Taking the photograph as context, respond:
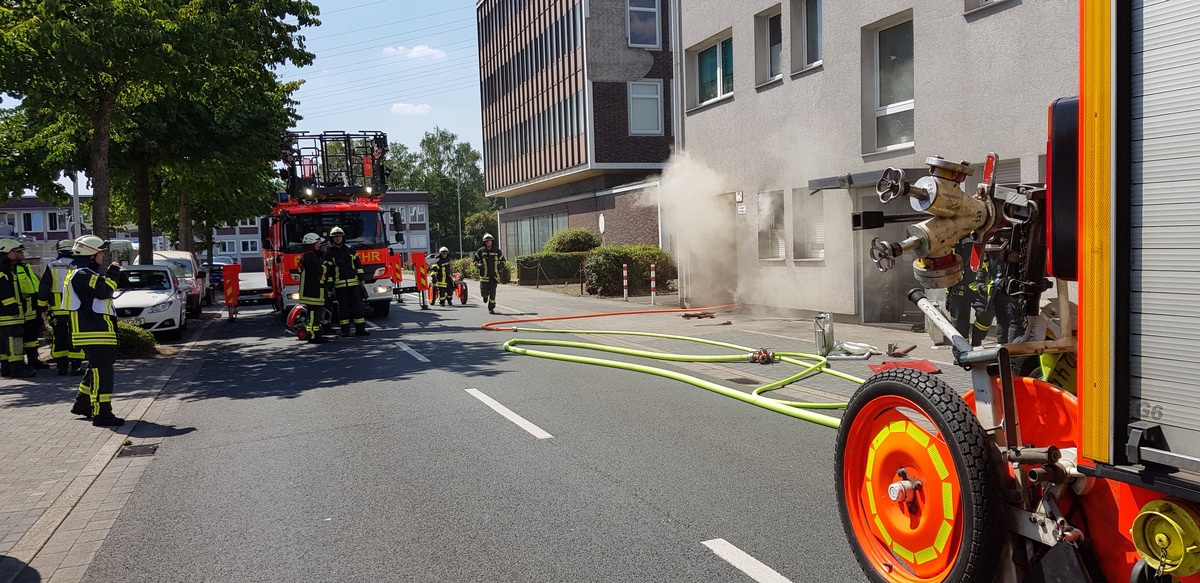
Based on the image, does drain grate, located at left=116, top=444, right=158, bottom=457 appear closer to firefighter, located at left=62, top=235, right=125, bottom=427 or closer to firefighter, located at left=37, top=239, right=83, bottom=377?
firefighter, located at left=62, top=235, right=125, bottom=427

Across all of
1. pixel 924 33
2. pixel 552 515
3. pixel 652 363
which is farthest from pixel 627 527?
pixel 924 33

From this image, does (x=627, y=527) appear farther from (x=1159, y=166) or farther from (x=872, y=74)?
(x=872, y=74)

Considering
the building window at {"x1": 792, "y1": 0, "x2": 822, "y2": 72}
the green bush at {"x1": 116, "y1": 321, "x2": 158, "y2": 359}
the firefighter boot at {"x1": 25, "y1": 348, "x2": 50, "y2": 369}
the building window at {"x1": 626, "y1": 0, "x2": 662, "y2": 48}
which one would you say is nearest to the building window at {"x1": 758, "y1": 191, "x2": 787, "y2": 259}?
the building window at {"x1": 792, "y1": 0, "x2": 822, "y2": 72}

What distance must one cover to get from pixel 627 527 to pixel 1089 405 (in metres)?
2.79

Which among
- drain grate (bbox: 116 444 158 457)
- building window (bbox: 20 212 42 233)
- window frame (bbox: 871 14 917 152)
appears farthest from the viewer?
building window (bbox: 20 212 42 233)

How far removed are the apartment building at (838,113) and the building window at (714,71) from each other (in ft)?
0.15

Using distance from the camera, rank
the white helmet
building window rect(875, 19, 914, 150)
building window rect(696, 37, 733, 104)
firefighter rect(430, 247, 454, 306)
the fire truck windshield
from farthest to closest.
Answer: firefighter rect(430, 247, 454, 306)
building window rect(696, 37, 733, 104)
the fire truck windshield
building window rect(875, 19, 914, 150)
the white helmet

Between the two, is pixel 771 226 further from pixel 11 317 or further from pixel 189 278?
pixel 189 278

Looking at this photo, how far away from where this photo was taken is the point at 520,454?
254 inches

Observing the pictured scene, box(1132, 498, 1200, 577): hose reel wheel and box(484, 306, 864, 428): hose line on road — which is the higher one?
box(1132, 498, 1200, 577): hose reel wheel

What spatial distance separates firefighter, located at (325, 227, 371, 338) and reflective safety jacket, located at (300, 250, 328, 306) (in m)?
0.36

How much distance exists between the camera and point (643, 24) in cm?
3806

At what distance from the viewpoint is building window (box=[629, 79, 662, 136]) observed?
38.1 metres

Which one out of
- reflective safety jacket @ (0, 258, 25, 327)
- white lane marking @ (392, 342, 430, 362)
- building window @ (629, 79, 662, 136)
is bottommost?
white lane marking @ (392, 342, 430, 362)
